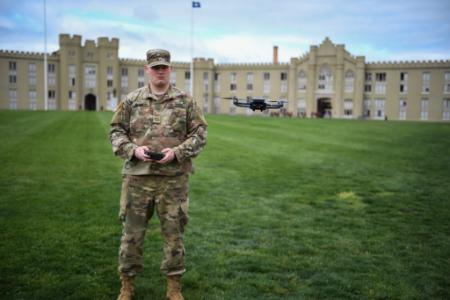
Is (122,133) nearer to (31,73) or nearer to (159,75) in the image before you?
(159,75)

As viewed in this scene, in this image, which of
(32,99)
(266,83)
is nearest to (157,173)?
(266,83)

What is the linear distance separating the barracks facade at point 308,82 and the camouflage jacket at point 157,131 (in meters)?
79.7

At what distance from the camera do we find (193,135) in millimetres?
5801

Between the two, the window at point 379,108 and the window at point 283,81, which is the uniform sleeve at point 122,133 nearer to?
the window at point 379,108

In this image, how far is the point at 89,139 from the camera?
2361 cm

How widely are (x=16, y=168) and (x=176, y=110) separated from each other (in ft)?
35.0

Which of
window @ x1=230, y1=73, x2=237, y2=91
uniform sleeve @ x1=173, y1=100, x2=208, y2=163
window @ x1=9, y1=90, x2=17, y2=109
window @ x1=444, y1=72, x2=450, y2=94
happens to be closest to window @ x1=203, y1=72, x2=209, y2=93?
window @ x1=230, y1=73, x2=237, y2=91

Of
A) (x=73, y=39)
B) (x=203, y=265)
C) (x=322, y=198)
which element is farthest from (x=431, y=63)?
(x=203, y=265)

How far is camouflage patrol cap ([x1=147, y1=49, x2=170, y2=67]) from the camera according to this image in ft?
18.0

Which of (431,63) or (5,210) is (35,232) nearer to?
(5,210)

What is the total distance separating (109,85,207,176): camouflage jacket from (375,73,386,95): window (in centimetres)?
8764

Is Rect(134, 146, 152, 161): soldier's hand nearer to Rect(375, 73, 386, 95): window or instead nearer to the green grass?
the green grass

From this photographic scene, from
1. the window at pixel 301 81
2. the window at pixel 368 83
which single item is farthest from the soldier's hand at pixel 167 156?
the window at pixel 368 83

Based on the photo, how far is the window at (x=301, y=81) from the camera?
89875 mm
